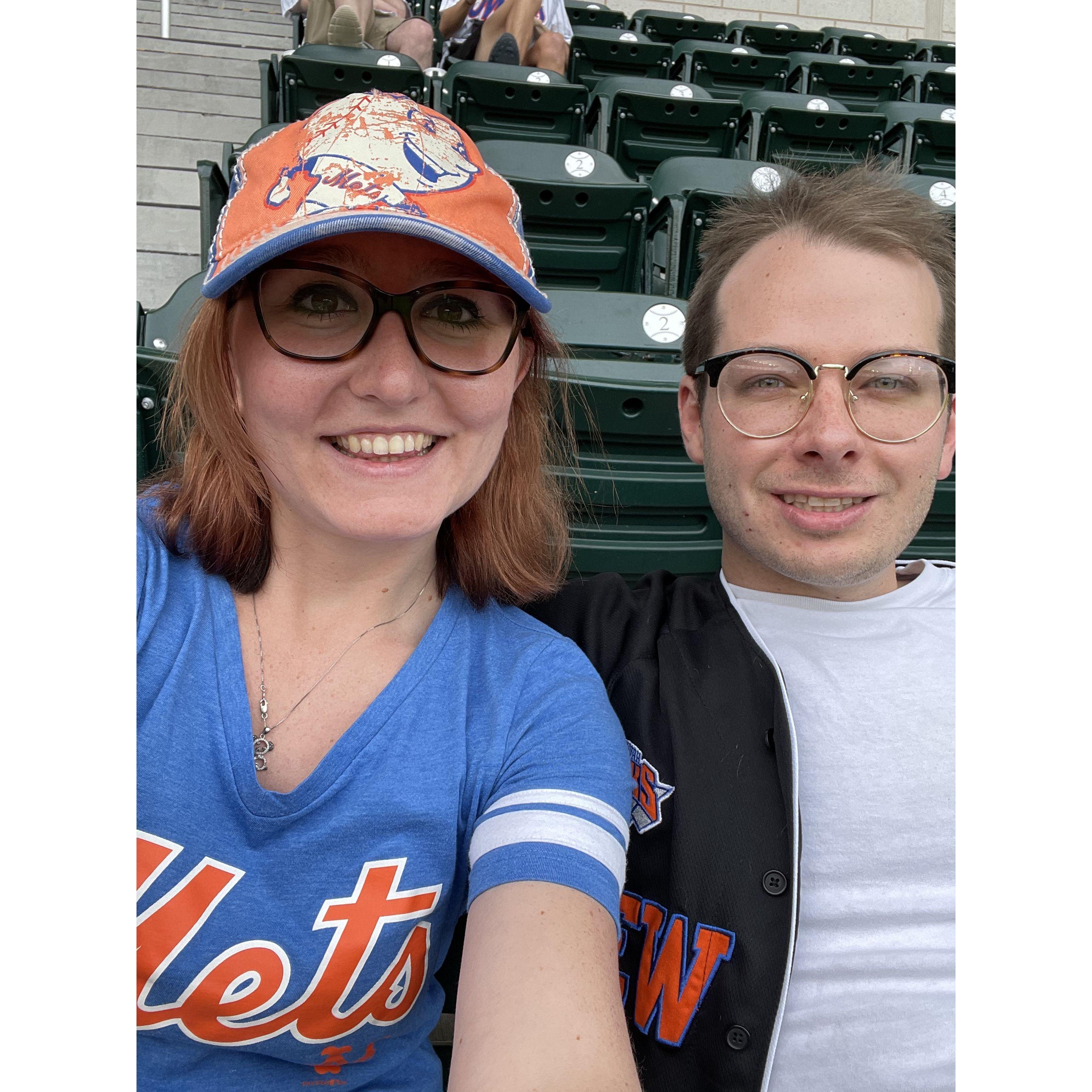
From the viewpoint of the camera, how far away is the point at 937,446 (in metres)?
1.15

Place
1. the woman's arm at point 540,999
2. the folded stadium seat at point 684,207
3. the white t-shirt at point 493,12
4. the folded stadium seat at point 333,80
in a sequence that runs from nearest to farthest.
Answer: the woman's arm at point 540,999, the folded stadium seat at point 684,207, the folded stadium seat at point 333,80, the white t-shirt at point 493,12

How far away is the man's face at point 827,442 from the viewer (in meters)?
1.11

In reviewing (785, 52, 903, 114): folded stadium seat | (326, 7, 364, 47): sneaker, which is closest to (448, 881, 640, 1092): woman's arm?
(326, 7, 364, 47): sneaker

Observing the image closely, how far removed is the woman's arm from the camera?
0.72 meters

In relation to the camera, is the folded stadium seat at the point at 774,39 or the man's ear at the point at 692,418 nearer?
the man's ear at the point at 692,418

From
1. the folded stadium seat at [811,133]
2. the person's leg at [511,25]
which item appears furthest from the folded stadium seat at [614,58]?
the folded stadium seat at [811,133]

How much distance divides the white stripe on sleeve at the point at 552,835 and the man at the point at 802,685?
175 mm

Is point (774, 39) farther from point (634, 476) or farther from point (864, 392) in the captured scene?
point (864, 392)

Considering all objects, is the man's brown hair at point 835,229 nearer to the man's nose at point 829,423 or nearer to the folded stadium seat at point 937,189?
the man's nose at point 829,423

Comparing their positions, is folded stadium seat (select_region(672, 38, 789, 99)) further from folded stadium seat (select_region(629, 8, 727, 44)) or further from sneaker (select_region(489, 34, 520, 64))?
sneaker (select_region(489, 34, 520, 64))

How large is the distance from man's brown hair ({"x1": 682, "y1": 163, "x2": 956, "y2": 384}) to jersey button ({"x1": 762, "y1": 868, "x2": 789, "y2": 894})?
0.65 m

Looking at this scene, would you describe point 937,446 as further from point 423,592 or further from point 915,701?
point 423,592

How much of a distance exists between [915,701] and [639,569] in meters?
0.83
